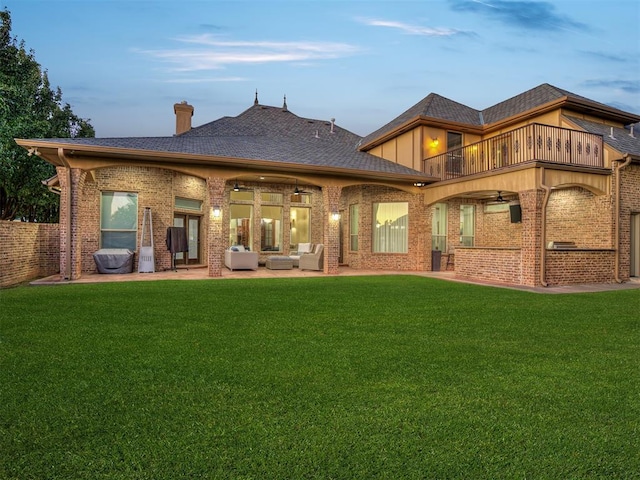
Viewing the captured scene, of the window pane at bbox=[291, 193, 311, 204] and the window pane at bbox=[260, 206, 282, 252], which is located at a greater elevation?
the window pane at bbox=[291, 193, 311, 204]

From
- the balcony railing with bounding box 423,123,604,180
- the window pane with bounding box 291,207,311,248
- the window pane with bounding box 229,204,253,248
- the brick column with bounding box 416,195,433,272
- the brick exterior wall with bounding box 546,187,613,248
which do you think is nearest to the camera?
the balcony railing with bounding box 423,123,604,180

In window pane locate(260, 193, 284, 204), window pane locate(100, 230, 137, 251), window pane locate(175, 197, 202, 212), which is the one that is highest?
window pane locate(260, 193, 284, 204)

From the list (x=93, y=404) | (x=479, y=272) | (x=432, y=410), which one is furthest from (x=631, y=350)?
(x=479, y=272)

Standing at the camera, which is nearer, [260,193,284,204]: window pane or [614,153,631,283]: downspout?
[614,153,631,283]: downspout

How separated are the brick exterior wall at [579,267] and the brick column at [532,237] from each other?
356 mm

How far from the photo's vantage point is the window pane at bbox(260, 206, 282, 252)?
16.4m

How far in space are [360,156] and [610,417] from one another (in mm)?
13965

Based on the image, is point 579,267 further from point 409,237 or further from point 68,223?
point 68,223

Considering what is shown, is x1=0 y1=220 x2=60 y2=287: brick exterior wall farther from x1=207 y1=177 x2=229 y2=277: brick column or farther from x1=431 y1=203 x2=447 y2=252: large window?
x1=431 y1=203 x2=447 y2=252: large window

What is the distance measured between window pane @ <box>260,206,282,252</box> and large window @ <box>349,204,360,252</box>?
2999 mm

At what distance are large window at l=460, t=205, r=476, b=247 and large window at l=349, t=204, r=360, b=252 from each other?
422 centimetres

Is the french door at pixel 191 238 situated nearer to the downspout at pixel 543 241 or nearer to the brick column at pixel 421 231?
the brick column at pixel 421 231

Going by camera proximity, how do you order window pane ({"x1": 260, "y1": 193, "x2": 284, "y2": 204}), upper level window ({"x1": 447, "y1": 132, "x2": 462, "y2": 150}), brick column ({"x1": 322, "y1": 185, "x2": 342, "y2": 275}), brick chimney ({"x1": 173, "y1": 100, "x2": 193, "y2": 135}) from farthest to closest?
1. brick chimney ({"x1": 173, "y1": 100, "x2": 193, "y2": 135})
2. window pane ({"x1": 260, "y1": 193, "x2": 284, "y2": 204})
3. upper level window ({"x1": 447, "y1": 132, "x2": 462, "y2": 150})
4. brick column ({"x1": 322, "y1": 185, "x2": 342, "y2": 275})

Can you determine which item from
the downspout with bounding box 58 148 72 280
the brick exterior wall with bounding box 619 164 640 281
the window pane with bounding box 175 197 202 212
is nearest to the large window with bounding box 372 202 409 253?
the brick exterior wall with bounding box 619 164 640 281
